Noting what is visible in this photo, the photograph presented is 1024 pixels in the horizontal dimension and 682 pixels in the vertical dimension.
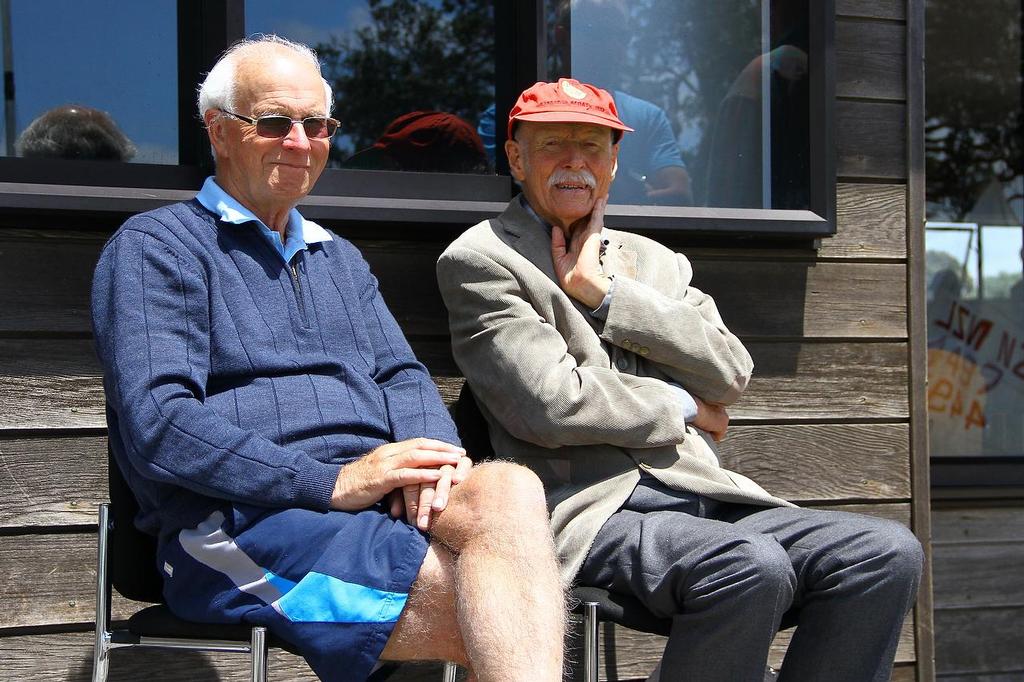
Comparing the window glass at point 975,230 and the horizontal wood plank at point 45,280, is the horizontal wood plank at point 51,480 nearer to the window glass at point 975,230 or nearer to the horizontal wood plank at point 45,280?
the horizontal wood plank at point 45,280

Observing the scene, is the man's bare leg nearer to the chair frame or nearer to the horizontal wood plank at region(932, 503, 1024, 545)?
the chair frame

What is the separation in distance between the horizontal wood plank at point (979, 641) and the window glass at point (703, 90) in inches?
70.1

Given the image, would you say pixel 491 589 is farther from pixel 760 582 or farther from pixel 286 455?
pixel 760 582

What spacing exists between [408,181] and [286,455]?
1.07m

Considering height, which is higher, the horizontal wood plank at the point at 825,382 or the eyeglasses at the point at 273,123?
the eyeglasses at the point at 273,123

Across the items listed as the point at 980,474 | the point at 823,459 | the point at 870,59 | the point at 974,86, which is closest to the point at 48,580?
the point at 823,459

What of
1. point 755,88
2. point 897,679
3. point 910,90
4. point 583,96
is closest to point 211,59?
point 583,96

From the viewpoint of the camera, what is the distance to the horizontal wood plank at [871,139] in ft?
10.3

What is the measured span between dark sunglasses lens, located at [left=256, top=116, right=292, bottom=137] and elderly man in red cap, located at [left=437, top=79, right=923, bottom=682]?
45cm

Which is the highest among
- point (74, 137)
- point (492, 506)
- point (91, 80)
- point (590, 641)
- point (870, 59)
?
point (870, 59)

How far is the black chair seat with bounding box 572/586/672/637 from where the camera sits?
217cm

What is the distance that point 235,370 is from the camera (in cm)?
207

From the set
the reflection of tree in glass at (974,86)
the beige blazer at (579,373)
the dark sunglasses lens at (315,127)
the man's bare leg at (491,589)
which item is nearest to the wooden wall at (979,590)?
the beige blazer at (579,373)

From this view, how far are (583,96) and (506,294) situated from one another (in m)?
0.49
